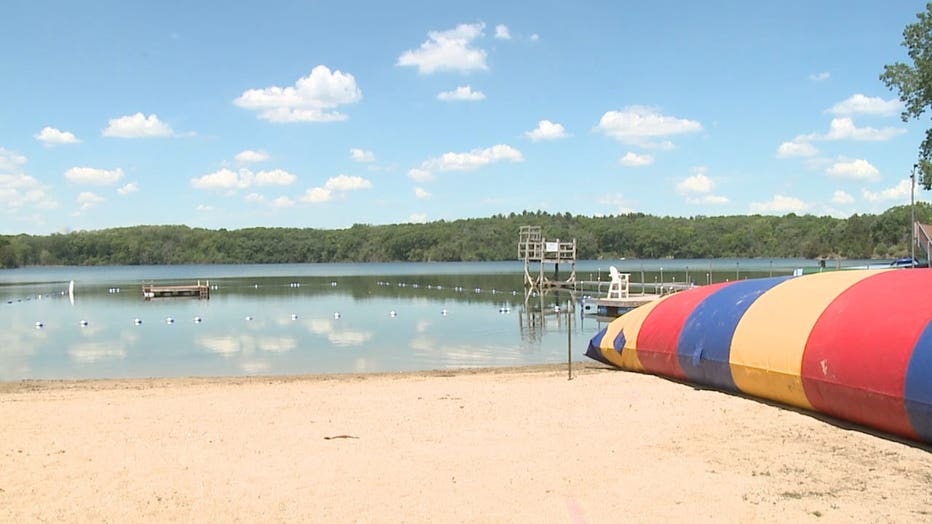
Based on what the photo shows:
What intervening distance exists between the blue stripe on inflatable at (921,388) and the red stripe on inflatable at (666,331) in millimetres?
4654

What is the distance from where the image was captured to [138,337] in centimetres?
2931

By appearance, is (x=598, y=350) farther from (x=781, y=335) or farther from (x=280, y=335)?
(x=280, y=335)

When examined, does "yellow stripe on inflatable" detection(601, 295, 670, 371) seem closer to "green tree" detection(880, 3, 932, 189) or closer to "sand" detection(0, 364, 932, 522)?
"sand" detection(0, 364, 932, 522)

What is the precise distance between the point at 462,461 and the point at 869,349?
4697mm

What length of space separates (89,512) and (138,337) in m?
24.9

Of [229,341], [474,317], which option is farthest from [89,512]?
[474,317]

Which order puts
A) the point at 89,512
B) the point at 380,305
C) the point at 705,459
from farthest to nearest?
the point at 380,305 → the point at 705,459 → the point at 89,512

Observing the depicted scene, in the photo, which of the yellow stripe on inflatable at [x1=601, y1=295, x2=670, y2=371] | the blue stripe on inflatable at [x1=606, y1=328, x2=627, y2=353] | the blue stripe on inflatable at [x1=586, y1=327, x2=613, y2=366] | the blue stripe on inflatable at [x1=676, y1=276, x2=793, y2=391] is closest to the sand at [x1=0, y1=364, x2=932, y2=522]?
the blue stripe on inflatable at [x1=676, y1=276, x2=793, y2=391]

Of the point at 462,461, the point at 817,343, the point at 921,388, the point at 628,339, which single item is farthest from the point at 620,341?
the point at 462,461

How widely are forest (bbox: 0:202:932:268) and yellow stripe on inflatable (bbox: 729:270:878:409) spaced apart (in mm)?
128236

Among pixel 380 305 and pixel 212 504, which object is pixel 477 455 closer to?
pixel 212 504

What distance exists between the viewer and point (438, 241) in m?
172

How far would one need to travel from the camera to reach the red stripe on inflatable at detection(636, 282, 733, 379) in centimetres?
1280

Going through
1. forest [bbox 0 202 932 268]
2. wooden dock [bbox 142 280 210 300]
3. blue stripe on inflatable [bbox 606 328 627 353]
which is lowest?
wooden dock [bbox 142 280 210 300]
